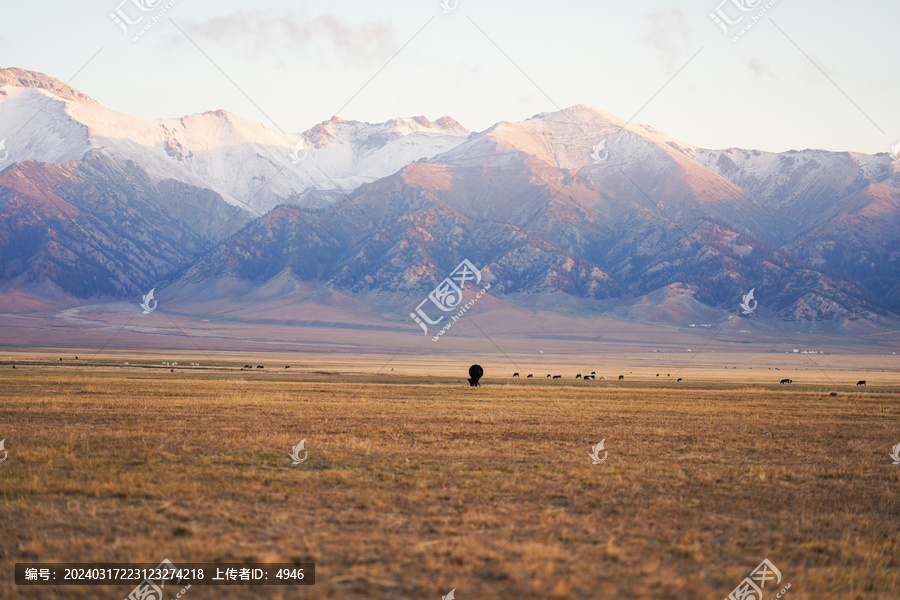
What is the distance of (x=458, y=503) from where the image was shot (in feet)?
51.7

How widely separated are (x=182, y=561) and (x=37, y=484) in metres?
7.40

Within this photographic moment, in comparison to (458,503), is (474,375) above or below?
above

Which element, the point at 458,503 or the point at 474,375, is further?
the point at 474,375

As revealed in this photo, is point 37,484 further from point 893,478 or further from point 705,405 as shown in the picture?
point 705,405

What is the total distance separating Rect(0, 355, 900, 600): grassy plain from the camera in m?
11.3

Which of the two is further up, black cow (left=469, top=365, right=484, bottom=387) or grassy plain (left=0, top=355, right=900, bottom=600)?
black cow (left=469, top=365, right=484, bottom=387)

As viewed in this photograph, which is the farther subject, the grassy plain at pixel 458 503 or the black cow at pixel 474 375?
the black cow at pixel 474 375

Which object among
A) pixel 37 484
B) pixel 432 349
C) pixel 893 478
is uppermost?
pixel 432 349

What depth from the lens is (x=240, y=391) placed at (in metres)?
49.7

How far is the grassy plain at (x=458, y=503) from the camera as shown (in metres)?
11.3

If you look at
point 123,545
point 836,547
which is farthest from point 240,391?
point 836,547

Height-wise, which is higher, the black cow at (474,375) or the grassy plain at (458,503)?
the black cow at (474,375)

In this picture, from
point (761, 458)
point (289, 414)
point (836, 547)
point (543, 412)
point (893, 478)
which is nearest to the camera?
point (836, 547)

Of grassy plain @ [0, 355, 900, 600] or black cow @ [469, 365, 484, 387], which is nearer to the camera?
grassy plain @ [0, 355, 900, 600]
